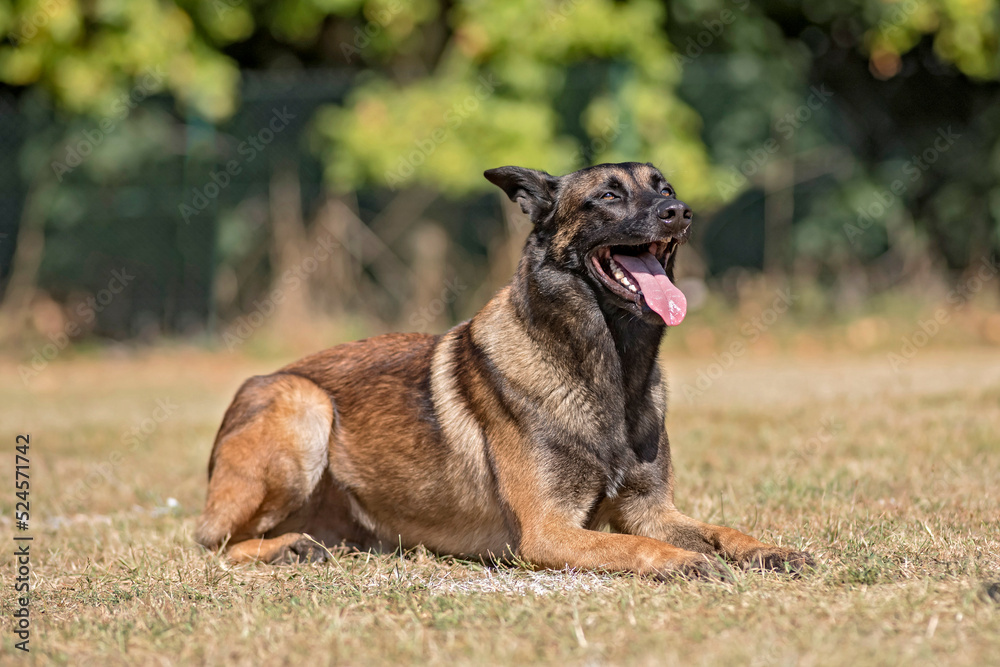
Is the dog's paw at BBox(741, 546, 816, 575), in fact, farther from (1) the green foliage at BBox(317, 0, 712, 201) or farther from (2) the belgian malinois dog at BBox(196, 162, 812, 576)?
(1) the green foliage at BBox(317, 0, 712, 201)

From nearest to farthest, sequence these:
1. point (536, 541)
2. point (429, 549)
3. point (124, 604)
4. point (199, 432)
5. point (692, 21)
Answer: point (124, 604) → point (536, 541) → point (429, 549) → point (199, 432) → point (692, 21)

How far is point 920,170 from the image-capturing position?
1228 centimetres

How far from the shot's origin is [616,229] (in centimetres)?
369

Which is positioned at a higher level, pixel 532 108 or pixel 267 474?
pixel 532 108

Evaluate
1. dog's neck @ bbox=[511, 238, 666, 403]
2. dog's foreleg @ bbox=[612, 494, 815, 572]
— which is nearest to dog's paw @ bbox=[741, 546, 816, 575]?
dog's foreleg @ bbox=[612, 494, 815, 572]

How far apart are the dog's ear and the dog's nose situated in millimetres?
510

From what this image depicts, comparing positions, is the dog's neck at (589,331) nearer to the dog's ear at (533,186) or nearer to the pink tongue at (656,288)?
the pink tongue at (656,288)

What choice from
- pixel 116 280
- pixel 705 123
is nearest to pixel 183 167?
pixel 116 280

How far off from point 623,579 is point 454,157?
8112mm

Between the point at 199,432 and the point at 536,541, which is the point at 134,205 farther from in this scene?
the point at 536,541

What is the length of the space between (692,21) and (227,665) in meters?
10.5

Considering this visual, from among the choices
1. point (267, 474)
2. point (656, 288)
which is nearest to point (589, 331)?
point (656, 288)

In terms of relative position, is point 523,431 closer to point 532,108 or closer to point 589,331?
point 589,331

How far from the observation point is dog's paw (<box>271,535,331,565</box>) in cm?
395
